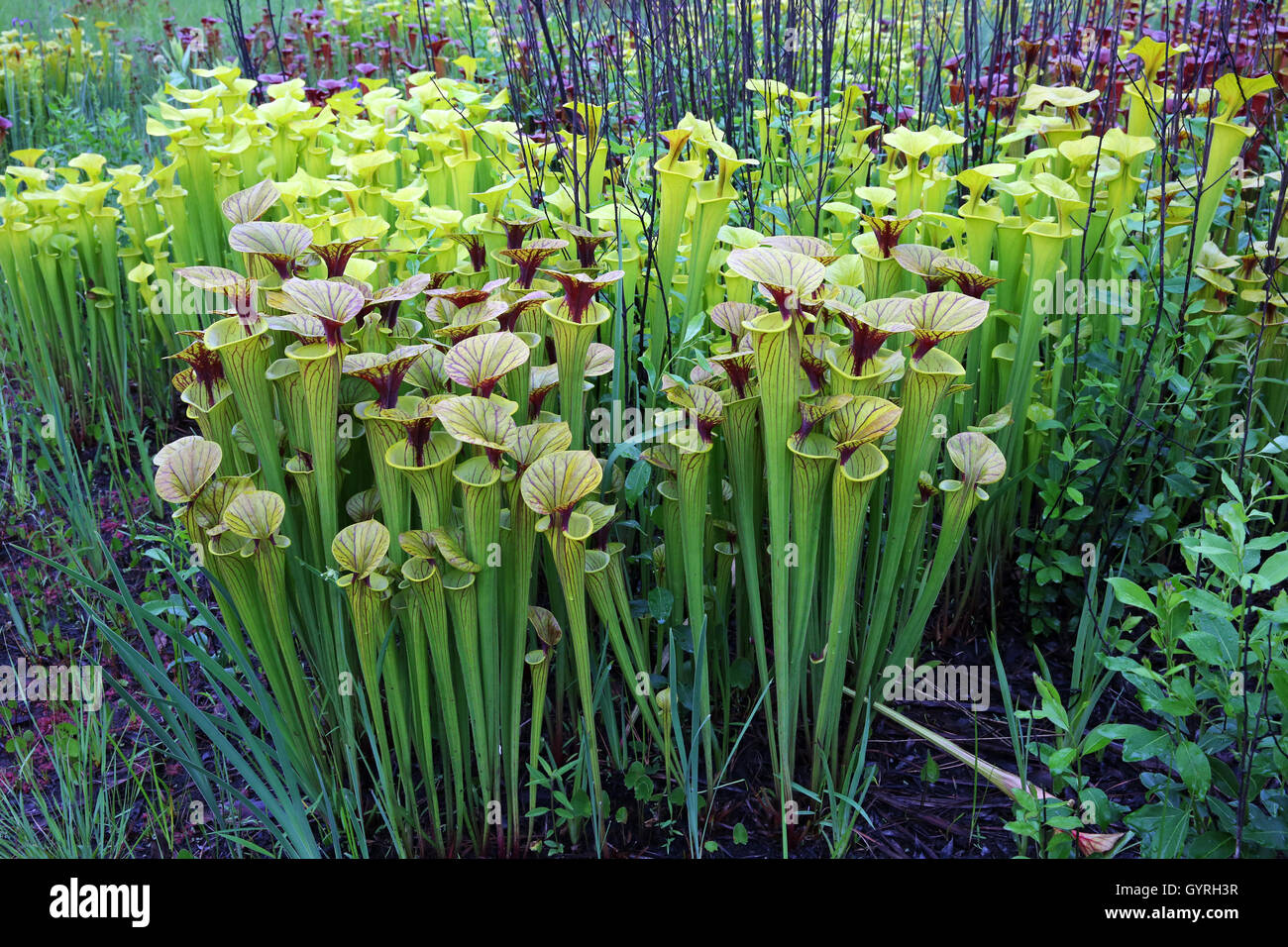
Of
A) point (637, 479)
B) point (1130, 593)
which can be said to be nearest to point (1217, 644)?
point (1130, 593)

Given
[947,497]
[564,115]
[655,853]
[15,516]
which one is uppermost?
[564,115]

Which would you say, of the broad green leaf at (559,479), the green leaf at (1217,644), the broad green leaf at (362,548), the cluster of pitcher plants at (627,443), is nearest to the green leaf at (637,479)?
the cluster of pitcher plants at (627,443)

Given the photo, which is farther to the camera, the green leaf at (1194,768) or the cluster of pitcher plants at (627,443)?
the cluster of pitcher plants at (627,443)

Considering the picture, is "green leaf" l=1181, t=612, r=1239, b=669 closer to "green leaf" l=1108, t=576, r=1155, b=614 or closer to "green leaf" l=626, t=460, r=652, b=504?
"green leaf" l=1108, t=576, r=1155, b=614

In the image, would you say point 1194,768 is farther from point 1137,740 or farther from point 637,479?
point 637,479

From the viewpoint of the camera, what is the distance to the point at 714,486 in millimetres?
1730

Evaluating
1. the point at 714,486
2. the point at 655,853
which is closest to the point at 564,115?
the point at 714,486

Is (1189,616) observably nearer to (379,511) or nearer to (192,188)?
(379,511)

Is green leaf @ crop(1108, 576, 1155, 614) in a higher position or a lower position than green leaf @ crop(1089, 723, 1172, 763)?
higher

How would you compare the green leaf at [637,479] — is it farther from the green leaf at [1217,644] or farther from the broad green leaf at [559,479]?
the green leaf at [1217,644]

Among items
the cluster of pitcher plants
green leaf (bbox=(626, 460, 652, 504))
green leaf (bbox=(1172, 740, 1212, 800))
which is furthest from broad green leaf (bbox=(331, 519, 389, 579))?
green leaf (bbox=(1172, 740, 1212, 800))

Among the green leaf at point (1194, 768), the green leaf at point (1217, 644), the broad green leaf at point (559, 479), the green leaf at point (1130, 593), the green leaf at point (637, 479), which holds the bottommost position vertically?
the green leaf at point (1194, 768)

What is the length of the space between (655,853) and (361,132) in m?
2.15

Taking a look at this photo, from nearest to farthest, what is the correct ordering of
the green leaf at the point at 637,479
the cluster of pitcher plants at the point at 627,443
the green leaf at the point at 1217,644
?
the green leaf at the point at 1217,644, the cluster of pitcher plants at the point at 627,443, the green leaf at the point at 637,479
